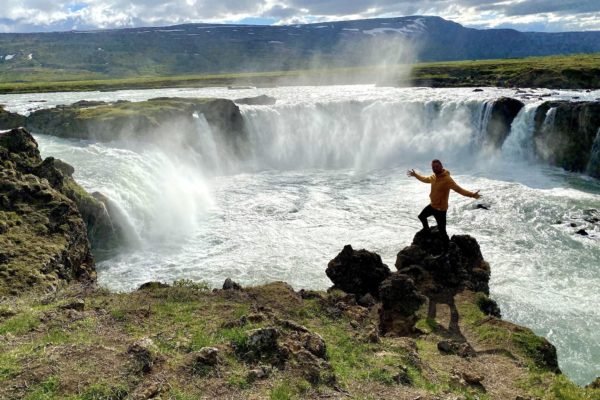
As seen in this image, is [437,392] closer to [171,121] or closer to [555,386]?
[555,386]

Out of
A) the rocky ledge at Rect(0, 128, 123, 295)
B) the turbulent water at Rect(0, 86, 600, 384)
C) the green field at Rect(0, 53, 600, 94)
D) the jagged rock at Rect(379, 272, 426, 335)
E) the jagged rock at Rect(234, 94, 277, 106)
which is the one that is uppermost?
the green field at Rect(0, 53, 600, 94)

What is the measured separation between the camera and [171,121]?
51938 millimetres

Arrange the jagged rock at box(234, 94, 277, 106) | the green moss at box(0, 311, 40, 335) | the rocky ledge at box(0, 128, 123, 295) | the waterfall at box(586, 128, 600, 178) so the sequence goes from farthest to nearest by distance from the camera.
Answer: the jagged rock at box(234, 94, 277, 106), the waterfall at box(586, 128, 600, 178), the rocky ledge at box(0, 128, 123, 295), the green moss at box(0, 311, 40, 335)

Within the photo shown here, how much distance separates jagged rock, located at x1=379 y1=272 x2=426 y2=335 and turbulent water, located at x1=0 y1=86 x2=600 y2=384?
5792 mm

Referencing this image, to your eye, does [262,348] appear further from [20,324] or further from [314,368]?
[20,324]

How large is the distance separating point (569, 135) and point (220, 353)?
170 feet

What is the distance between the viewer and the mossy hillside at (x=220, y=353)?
8.19m

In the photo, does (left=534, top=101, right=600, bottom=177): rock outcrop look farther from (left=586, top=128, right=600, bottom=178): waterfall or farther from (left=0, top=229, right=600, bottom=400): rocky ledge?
(left=0, top=229, right=600, bottom=400): rocky ledge

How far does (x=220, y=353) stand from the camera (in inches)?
367

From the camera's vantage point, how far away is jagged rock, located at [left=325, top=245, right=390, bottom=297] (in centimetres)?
1930

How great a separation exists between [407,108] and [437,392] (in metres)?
58.6

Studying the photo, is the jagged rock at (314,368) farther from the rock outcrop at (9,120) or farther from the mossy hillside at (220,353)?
the rock outcrop at (9,120)

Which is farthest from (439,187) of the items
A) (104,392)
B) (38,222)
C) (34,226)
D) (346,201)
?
(346,201)

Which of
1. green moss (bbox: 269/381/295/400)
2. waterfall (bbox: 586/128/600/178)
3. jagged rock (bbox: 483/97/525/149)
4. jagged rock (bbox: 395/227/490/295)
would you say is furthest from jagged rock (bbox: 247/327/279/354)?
jagged rock (bbox: 483/97/525/149)
